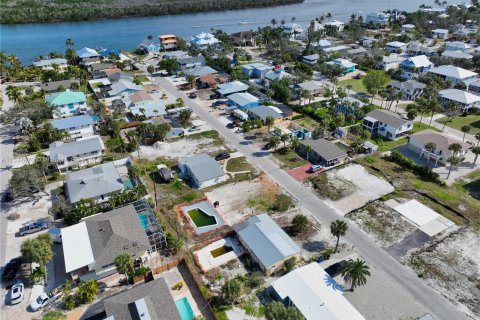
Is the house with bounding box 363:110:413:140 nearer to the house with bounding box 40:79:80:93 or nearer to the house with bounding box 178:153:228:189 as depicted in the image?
the house with bounding box 178:153:228:189

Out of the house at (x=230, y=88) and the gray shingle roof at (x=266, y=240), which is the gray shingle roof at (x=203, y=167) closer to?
the gray shingle roof at (x=266, y=240)

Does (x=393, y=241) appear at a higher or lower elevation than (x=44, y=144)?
lower

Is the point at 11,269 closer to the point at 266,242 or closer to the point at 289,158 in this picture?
the point at 266,242

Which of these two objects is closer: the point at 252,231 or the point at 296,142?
the point at 252,231

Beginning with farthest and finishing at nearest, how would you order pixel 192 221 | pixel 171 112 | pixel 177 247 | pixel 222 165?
pixel 171 112 < pixel 222 165 < pixel 192 221 < pixel 177 247

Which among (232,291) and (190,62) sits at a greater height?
(190,62)

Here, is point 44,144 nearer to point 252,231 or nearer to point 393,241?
point 252,231

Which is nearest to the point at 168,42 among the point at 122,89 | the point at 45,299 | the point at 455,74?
the point at 122,89

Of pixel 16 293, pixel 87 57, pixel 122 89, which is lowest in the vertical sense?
pixel 16 293

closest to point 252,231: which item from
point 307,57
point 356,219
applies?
point 356,219
